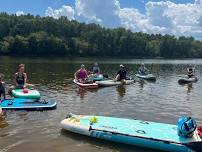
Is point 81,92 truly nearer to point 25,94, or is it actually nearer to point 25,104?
point 25,94

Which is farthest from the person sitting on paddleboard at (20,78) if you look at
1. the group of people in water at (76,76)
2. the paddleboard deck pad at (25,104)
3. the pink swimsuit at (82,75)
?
the pink swimsuit at (82,75)

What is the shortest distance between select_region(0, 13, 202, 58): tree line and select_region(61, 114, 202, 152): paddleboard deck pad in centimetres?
9689

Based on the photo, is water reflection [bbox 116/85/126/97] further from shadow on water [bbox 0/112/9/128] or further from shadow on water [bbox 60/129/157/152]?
shadow on water [bbox 60/129/157/152]

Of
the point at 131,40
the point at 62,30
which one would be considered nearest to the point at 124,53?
the point at 131,40

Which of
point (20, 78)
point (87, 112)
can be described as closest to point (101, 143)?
point (87, 112)

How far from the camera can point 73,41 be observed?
130 metres

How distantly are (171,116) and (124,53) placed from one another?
128787mm

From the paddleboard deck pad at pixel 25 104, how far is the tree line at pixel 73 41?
91592 mm

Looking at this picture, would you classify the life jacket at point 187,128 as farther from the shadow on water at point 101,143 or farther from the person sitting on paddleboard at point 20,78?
the person sitting on paddleboard at point 20,78

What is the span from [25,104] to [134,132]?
24.2 feet

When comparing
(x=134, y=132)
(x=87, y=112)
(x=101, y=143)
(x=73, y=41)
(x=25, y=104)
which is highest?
(x=73, y=41)

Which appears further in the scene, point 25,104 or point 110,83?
point 110,83

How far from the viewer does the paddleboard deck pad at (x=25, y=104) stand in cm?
1853

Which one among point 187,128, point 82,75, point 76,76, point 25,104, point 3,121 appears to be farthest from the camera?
point 76,76
